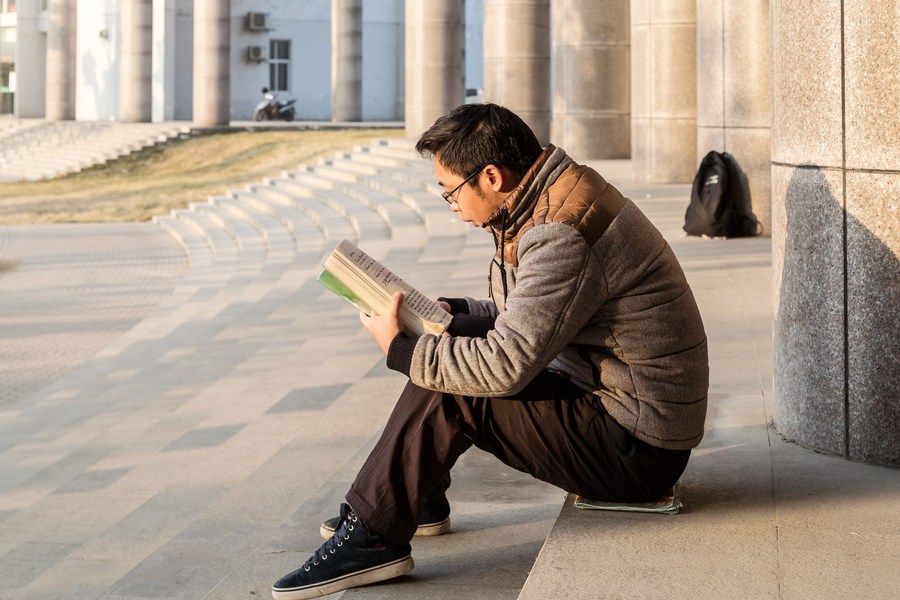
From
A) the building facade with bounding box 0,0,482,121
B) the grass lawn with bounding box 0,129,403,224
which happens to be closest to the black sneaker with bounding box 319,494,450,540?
the grass lawn with bounding box 0,129,403,224

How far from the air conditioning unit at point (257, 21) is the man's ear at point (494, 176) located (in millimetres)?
40063

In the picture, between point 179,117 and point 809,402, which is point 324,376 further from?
point 179,117

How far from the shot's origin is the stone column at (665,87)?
1423 cm

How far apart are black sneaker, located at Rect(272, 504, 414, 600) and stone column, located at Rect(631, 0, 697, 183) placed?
463 inches

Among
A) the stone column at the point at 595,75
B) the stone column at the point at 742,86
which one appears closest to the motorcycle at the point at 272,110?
the stone column at the point at 595,75

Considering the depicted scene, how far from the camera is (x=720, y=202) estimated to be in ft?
34.2

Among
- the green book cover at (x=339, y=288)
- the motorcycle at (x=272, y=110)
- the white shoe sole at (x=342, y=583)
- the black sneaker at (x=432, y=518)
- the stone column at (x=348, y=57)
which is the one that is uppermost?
the stone column at (x=348, y=57)

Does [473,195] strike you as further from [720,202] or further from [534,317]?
[720,202]

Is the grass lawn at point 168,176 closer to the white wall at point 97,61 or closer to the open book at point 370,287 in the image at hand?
the white wall at point 97,61

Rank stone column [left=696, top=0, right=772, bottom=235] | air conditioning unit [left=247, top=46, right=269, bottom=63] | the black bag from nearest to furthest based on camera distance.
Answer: the black bag → stone column [left=696, top=0, right=772, bottom=235] → air conditioning unit [left=247, top=46, right=269, bottom=63]

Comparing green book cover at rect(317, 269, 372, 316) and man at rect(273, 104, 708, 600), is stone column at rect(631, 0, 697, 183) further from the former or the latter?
green book cover at rect(317, 269, 372, 316)

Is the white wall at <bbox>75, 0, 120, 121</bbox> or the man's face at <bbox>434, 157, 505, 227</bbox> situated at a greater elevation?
the white wall at <bbox>75, 0, 120, 121</bbox>

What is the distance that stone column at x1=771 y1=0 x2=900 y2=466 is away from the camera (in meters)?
3.65

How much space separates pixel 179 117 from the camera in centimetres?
4006
